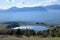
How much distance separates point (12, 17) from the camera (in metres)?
1.70

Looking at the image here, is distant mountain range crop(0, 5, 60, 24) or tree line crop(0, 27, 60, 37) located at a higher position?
distant mountain range crop(0, 5, 60, 24)

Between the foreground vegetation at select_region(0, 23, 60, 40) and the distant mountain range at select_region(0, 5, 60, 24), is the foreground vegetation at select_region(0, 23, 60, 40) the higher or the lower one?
the lower one

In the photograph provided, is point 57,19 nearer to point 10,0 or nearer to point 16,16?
point 16,16

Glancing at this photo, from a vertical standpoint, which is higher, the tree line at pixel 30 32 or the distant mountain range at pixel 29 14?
the distant mountain range at pixel 29 14

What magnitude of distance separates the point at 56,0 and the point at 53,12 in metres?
0.15

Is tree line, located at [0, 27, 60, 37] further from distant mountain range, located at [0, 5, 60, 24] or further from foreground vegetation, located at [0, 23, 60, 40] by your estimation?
distant mountain range, located at [0, 5, 60, 24]

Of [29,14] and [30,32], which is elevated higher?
[29,14]

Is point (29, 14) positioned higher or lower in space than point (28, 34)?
higher

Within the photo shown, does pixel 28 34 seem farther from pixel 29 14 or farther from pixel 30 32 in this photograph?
pixel 29 14

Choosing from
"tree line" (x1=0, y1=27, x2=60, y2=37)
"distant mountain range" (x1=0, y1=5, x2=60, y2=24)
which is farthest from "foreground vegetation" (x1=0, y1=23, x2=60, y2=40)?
"distant mountain range" (x1=0, y1=5, x2=60, y2=24)

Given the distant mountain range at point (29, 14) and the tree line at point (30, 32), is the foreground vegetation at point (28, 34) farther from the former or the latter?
the distant mountain range at point (29, 14)

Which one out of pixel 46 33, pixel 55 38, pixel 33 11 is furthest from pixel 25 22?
pixel 55 38

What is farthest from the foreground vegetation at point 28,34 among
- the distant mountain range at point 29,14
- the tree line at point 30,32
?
the distant mountain range at point 29,14

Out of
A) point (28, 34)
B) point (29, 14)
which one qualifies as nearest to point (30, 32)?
point (28, 34)
